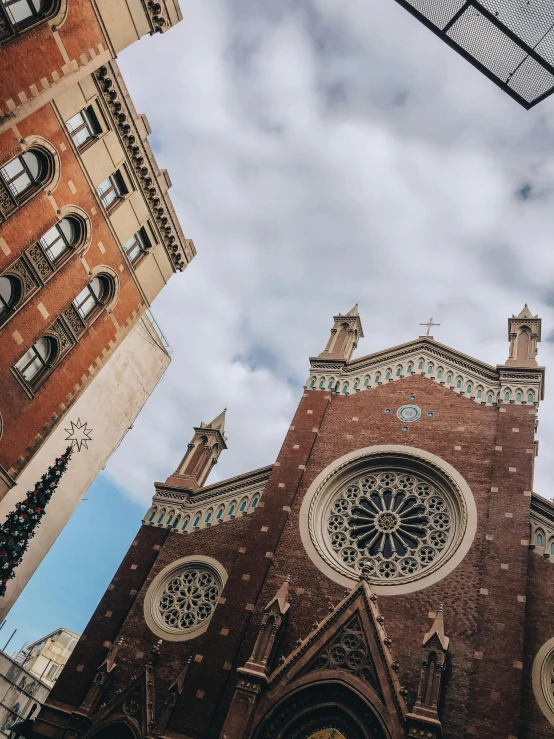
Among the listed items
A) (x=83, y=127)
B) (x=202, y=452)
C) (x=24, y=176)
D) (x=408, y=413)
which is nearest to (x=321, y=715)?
(x=408, y=413)

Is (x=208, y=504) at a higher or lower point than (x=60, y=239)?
lower

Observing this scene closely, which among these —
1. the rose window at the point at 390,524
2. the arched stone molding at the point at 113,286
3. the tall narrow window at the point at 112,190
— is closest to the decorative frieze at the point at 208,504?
the rose window at the point at 390,524

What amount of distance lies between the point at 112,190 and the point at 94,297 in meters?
3.74

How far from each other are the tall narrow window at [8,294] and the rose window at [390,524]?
12423 mm

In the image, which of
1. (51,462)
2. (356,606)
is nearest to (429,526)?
(356,606)

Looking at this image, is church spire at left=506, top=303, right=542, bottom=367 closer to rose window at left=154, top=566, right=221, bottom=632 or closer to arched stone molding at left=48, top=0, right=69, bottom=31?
rose window at left=154, top=566, right=221, bottom=632

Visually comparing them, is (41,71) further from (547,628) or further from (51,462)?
(547,628)

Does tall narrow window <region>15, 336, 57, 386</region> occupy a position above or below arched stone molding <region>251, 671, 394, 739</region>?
above

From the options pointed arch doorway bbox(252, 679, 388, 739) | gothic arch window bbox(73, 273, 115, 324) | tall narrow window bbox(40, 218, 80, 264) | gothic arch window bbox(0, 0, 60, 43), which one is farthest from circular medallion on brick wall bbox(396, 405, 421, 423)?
gothic arch window bbox(0, 0, 60, 43)

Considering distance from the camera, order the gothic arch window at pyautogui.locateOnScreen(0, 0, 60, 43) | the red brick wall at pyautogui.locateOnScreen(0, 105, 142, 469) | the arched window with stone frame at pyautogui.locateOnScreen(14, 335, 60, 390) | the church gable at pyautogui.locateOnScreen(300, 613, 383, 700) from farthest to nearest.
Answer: the arched window with stone frame at pyautogui.locateOnScreen(14, 335, 60, 390) < the red brick wall at pyautogui.locateOnScreen(0, 105, 142, 469) < the church gable at pyautogui.locateOnScreen(300, 613, 383, 700) < the gothic arch window at pyautogui.locateOnScreen(0, 0, 60, 43)

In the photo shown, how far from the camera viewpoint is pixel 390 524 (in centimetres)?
1944

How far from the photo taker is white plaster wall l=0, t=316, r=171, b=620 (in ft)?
75.7

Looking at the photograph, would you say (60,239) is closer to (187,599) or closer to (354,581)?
(187,599)

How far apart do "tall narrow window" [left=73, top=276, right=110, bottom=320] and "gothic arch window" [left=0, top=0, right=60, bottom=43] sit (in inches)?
288
